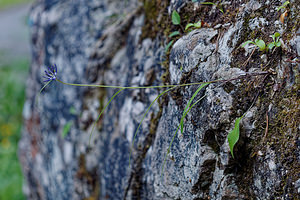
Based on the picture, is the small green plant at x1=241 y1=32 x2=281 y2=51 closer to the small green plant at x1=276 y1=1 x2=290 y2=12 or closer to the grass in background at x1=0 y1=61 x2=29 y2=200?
the small green plant at x1=276 y1=1 x2=290 y2=12

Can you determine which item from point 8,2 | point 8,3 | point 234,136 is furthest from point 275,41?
point 8,2

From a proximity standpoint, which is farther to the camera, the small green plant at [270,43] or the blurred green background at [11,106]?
the blurred green background at [11,106]

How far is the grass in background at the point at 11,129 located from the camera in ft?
13.9

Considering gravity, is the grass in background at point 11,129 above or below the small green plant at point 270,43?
below

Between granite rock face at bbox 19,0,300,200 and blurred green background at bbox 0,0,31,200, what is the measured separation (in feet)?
4.90

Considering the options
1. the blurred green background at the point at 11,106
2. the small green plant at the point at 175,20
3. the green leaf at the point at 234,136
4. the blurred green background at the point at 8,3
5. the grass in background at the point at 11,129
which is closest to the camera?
the green leaf at the point at 234,136

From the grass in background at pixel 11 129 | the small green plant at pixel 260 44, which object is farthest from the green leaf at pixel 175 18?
the grass in background at pixel 11 129

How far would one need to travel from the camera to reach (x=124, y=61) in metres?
2.38

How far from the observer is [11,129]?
570cm

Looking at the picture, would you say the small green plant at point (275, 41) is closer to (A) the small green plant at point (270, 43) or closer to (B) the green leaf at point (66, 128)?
(A) the small green plant at point (270, 43)

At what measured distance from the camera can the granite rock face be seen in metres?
1.19

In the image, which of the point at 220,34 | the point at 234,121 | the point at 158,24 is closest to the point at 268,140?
the point at 234,121

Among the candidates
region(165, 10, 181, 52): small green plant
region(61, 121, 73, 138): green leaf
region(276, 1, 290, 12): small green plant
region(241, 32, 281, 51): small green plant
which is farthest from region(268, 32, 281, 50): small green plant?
region(61, 121, 73, 138): green leaf

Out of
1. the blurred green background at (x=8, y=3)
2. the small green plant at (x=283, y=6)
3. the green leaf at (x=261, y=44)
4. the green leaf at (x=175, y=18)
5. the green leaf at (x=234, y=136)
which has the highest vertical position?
the blurred green background at (x=8, y=3)
